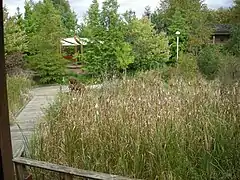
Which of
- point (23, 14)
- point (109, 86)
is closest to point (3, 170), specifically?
point (109, 86)

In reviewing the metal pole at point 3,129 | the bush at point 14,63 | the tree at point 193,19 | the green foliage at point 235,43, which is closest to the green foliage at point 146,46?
the tree at point 193,19

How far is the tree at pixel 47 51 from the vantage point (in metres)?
15.4

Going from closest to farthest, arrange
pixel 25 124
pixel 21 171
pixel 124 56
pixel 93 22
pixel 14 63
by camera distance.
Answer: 1. pixel 21 171
2. pixel 25 124
3. pixel 14 63
4. pixel 124 56
5. pixel 93 22

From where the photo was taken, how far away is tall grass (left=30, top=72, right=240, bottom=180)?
110 inches

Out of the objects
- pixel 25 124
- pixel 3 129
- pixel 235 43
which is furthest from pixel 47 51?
pixel 3 129

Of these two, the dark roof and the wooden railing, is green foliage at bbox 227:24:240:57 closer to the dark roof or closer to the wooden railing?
the dark roof

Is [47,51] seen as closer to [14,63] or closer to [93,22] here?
[14,63]

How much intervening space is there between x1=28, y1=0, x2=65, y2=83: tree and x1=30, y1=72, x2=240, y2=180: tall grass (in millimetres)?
11999

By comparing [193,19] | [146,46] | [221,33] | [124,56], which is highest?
[193,19]

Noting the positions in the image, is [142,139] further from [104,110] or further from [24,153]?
[24,153]

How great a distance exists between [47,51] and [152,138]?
13019 millimetres

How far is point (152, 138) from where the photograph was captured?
9.66 feet

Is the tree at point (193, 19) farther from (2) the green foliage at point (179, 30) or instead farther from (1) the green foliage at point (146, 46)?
(1) the green foliage at point (146, 46)

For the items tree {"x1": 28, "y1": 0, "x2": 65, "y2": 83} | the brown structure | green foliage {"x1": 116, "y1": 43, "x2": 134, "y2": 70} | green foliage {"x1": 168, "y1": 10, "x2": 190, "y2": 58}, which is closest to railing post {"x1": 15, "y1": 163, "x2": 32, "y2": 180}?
green foliage {"x1": 116, "y1": 43, "x2": 134, "y2": 70}
